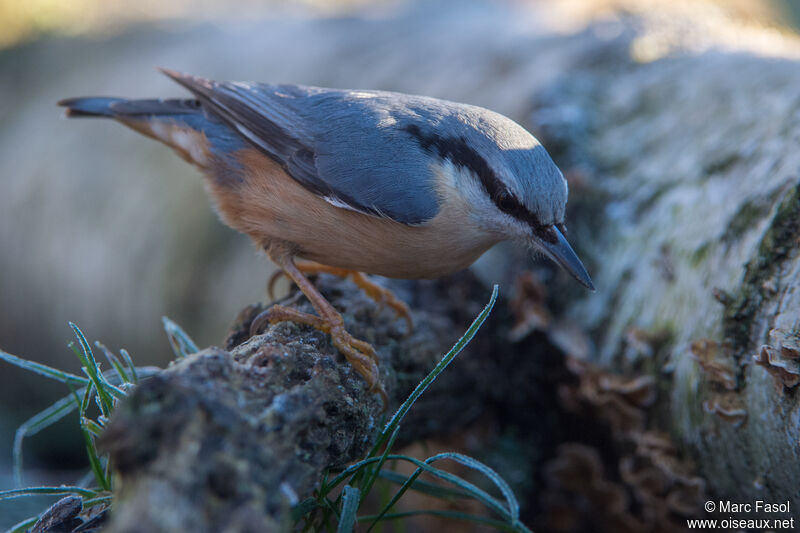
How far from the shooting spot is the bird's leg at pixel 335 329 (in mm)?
1914

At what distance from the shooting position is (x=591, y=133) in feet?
9.90

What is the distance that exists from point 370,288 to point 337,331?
0.54 m

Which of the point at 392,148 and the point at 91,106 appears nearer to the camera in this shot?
the point at 392,148

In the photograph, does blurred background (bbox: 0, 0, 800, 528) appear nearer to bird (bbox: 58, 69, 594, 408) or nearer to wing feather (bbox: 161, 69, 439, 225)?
bird (bbox: 58, 69, 594, 408)

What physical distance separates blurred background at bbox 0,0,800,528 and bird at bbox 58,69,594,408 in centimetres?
90

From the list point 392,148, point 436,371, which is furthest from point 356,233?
point 436,371

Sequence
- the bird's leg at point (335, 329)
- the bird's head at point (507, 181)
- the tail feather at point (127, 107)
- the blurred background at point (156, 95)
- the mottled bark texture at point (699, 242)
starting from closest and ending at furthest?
the mottled bark texture at point (699, 242) < the bird's leg at point (335, 329) < the bird's head at point (507, 181) < the tail feather at point (127, 107) < the blurred background at point (156, 95)

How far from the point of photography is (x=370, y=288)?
255cm

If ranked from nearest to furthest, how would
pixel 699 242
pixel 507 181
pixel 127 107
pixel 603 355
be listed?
1. pixel 507 181
2. pixel 699 242
3. pixel 603 355
4. pixel 127 107

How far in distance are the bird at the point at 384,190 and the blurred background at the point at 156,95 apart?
2.96ft

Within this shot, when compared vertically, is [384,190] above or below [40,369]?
Answer: above

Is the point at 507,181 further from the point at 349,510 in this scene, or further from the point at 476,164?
the point at 349,510

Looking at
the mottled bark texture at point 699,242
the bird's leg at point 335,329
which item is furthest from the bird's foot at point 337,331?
the mottled bark texture at point 699,242

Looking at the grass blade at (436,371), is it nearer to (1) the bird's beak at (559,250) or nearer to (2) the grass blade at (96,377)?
(1) the bird's beak at (559,250)
